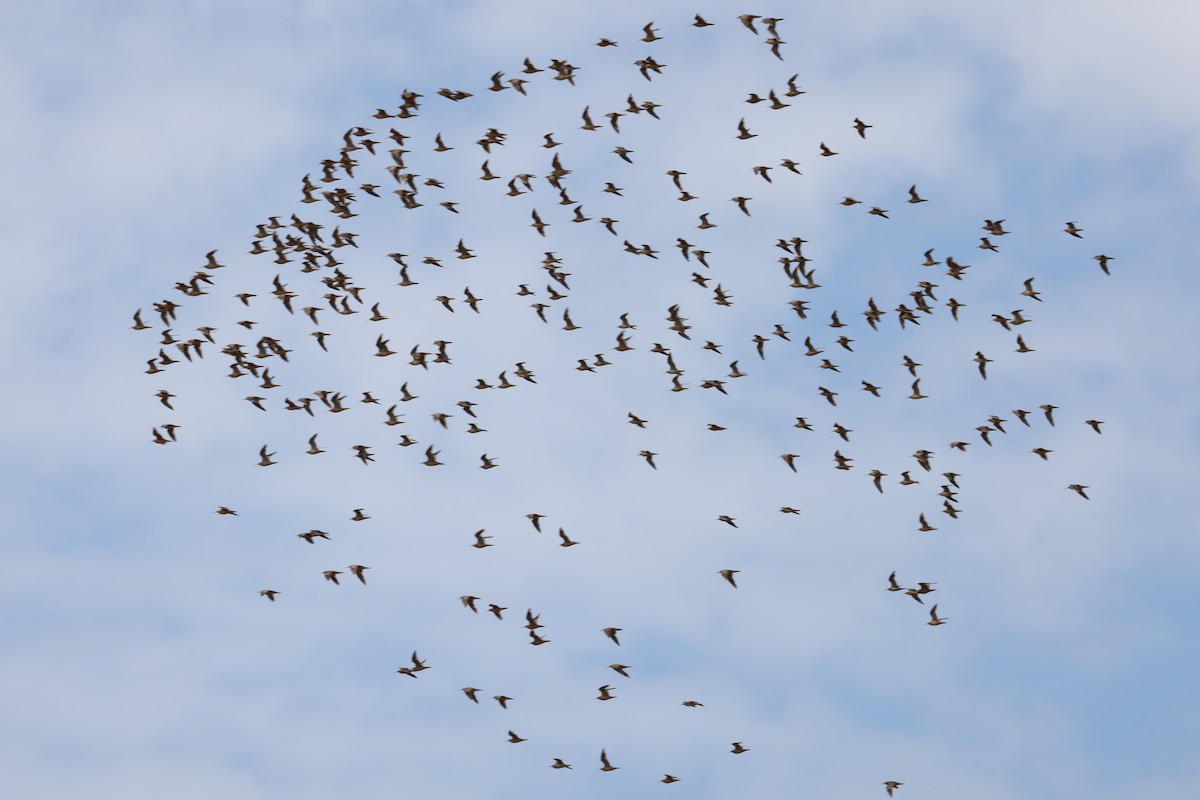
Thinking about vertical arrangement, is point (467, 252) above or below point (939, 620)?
above

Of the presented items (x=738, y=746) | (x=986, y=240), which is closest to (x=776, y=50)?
(x=986, y=240)

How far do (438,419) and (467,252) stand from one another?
8660mm

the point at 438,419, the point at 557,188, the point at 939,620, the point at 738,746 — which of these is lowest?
the point at 738,746

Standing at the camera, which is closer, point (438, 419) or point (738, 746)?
point (738, 746)

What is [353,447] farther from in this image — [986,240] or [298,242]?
[986,240]

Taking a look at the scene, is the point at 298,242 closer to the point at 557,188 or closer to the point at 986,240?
the point at 557,188

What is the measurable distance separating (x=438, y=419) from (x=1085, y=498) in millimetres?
31466

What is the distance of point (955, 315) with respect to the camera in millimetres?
112250

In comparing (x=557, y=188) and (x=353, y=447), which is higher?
(x=557, y=188)

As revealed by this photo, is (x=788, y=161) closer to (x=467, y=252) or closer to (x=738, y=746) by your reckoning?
(x=467, y=252)

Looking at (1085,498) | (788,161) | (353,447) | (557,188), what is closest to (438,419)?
(353,447)

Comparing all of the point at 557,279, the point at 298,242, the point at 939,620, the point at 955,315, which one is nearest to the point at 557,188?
the point at 557,279

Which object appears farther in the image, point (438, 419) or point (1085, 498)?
point (438, 419)

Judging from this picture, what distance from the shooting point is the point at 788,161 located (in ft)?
363
